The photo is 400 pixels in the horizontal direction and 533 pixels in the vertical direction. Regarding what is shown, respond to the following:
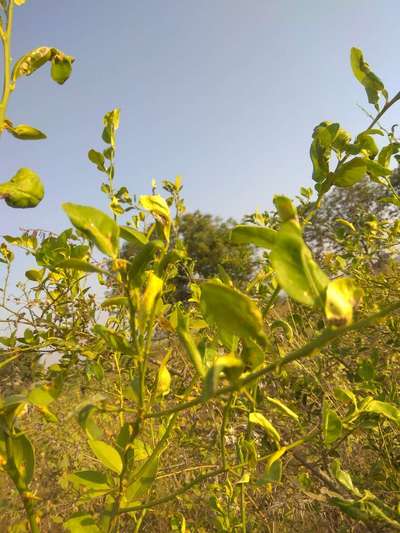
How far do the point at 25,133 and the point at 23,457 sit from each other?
37 centimetres

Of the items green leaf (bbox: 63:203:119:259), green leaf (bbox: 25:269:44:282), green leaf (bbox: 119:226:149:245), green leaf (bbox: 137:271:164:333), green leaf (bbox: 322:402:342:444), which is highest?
green leaf (bbox: 25:269:44:282)

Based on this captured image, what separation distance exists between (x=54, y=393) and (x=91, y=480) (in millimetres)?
200

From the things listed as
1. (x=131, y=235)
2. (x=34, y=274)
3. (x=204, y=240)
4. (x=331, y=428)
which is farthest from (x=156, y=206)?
(x=204, y=240)

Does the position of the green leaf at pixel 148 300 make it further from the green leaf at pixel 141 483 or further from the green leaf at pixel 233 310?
the green leaf at pixel 141 483

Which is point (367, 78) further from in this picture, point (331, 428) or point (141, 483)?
point (141, 483)

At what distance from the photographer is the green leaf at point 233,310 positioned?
0.30m

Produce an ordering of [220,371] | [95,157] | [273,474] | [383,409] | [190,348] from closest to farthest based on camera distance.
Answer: [220,371] → [190,348] → [273,474] → [383,409] → [95,157]

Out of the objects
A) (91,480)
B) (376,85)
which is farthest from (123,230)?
(376,85)

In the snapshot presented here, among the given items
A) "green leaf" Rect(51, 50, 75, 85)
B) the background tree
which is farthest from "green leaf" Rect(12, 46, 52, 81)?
the background tree

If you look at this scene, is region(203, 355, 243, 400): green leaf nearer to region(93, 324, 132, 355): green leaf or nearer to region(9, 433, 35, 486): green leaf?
region(93, 324, 132, 355): green leaf

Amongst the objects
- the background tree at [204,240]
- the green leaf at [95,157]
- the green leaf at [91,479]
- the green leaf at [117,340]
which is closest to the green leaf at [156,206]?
the green leaf at [117,340]

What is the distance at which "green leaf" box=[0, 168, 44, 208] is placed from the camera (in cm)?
41

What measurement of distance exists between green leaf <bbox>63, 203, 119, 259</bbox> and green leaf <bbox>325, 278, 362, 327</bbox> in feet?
0.58

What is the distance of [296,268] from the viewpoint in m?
0.29
